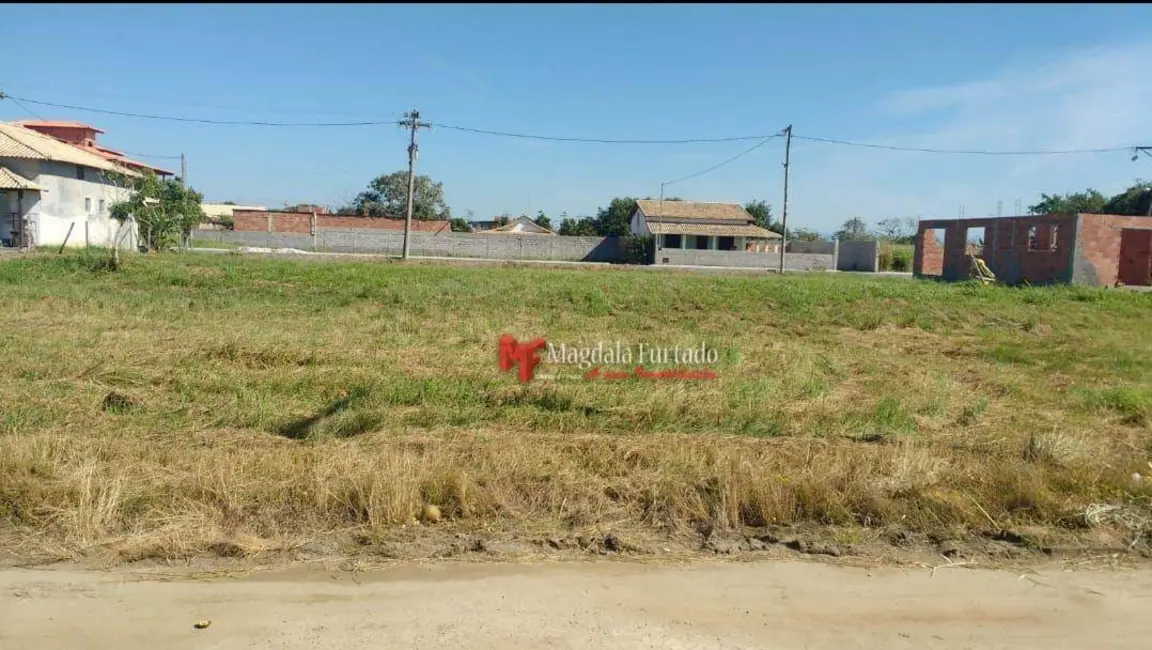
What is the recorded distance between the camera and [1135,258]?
1161 inches

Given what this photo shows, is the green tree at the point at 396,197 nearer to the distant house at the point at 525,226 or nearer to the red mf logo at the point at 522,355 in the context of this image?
the distant house at the point at 525,226

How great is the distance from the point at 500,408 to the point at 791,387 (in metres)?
3.46

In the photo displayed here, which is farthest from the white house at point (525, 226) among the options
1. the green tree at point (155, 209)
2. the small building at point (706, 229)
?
the green tree at point (155, 209)

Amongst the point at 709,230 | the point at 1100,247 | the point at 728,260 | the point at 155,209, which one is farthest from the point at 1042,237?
the point at 155,209

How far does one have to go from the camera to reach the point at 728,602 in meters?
3.83

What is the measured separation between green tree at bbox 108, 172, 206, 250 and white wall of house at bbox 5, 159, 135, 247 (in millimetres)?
882

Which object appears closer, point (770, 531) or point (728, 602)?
point (728, 602)

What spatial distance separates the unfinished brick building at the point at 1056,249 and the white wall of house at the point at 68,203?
33.1m

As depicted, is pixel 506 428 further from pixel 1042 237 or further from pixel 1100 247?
pixel 1042 237

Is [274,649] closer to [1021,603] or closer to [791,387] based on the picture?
[1021,603]

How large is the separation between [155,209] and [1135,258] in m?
36.9

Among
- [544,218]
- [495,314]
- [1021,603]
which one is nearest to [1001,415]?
[1021,603]

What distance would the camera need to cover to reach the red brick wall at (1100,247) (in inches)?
1056

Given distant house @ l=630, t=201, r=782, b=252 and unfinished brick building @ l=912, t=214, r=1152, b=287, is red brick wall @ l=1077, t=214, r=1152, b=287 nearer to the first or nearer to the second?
unfinished brick building @ l=912, t=214, r=1152, b=287
